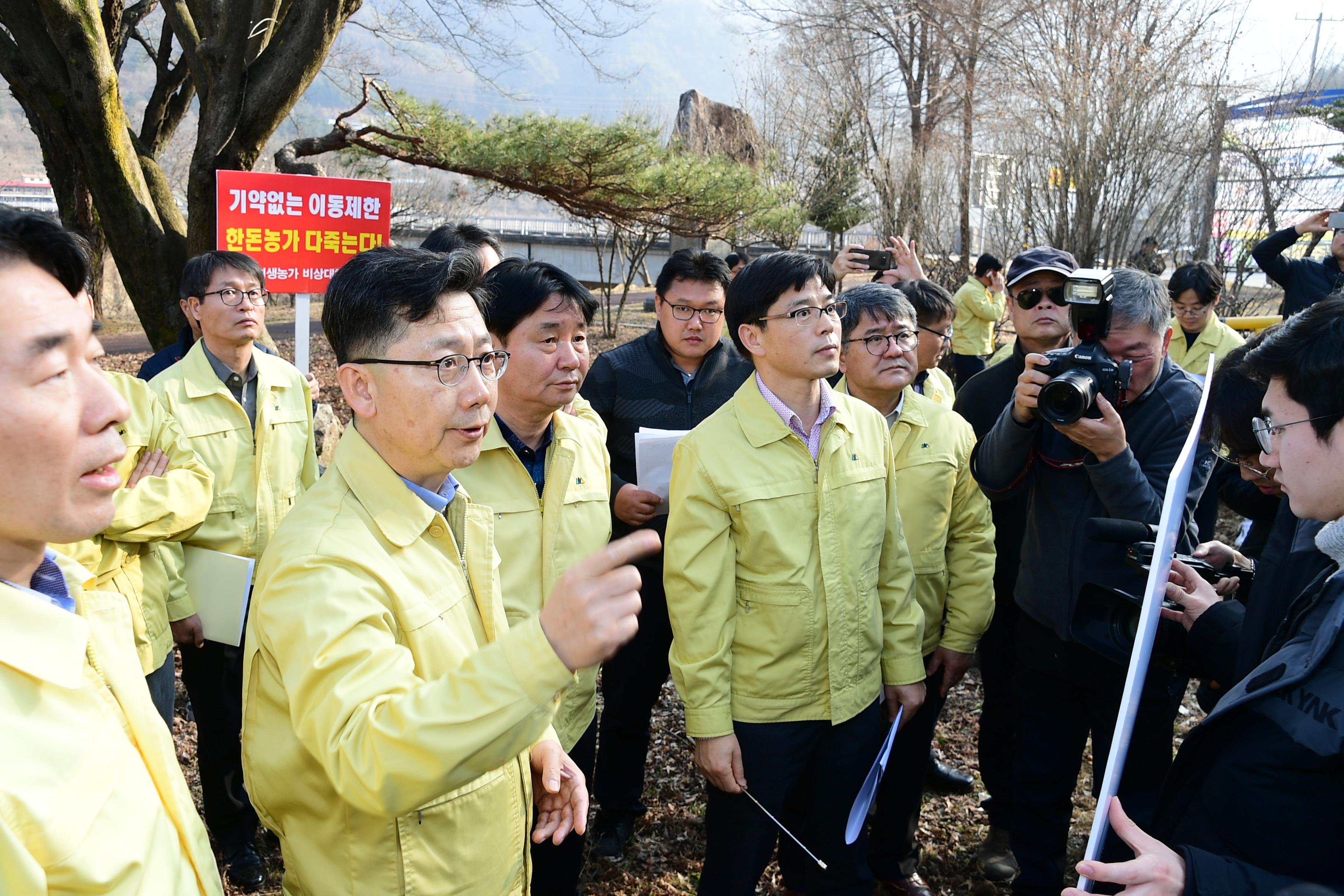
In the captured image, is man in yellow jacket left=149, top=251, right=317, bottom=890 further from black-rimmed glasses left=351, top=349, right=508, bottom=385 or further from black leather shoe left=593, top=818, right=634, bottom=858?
black-rimmed glasses left=351, top=349, right=508, bottom=385

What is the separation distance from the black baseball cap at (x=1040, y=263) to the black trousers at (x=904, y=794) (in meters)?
1.35

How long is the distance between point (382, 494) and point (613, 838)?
2.19 meters

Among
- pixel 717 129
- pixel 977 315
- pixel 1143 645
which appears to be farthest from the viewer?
pixel 717 129

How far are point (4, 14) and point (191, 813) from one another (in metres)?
6.84

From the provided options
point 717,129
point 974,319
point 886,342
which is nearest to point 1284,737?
point 886,342

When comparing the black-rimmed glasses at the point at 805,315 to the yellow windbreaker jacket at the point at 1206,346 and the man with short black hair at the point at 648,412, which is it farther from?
the yellow windbreaker jacket at the point at 1206,346

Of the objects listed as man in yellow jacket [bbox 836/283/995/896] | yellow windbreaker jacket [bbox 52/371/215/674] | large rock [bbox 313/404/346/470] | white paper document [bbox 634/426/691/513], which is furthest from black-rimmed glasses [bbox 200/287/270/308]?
large rock [bbox 313/404/346/470]

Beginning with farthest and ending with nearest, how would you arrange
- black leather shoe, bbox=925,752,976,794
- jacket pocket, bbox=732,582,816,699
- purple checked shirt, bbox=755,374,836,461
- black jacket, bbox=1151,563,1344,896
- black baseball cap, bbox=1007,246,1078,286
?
black leather shoe, bbox=925,752,976,794 → black baseball cap, bbox=1007,246,1078,286 → purple checked shirt, bbox=755,374,836,461 → jacket pocket, bbox=732,582,816,699 → black jacket, bbox=1151,563,1344,896

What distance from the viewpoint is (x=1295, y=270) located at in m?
Answer: 5.47

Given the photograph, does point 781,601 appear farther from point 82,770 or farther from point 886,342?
point 82,770

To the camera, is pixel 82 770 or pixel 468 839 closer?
pixel 82 770

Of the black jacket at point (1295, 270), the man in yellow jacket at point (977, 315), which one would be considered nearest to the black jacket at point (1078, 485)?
the black jacket at point (1295, 270)

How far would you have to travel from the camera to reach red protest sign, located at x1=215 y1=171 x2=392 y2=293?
228 inches

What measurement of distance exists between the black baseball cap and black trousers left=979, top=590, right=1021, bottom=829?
1145 mm
